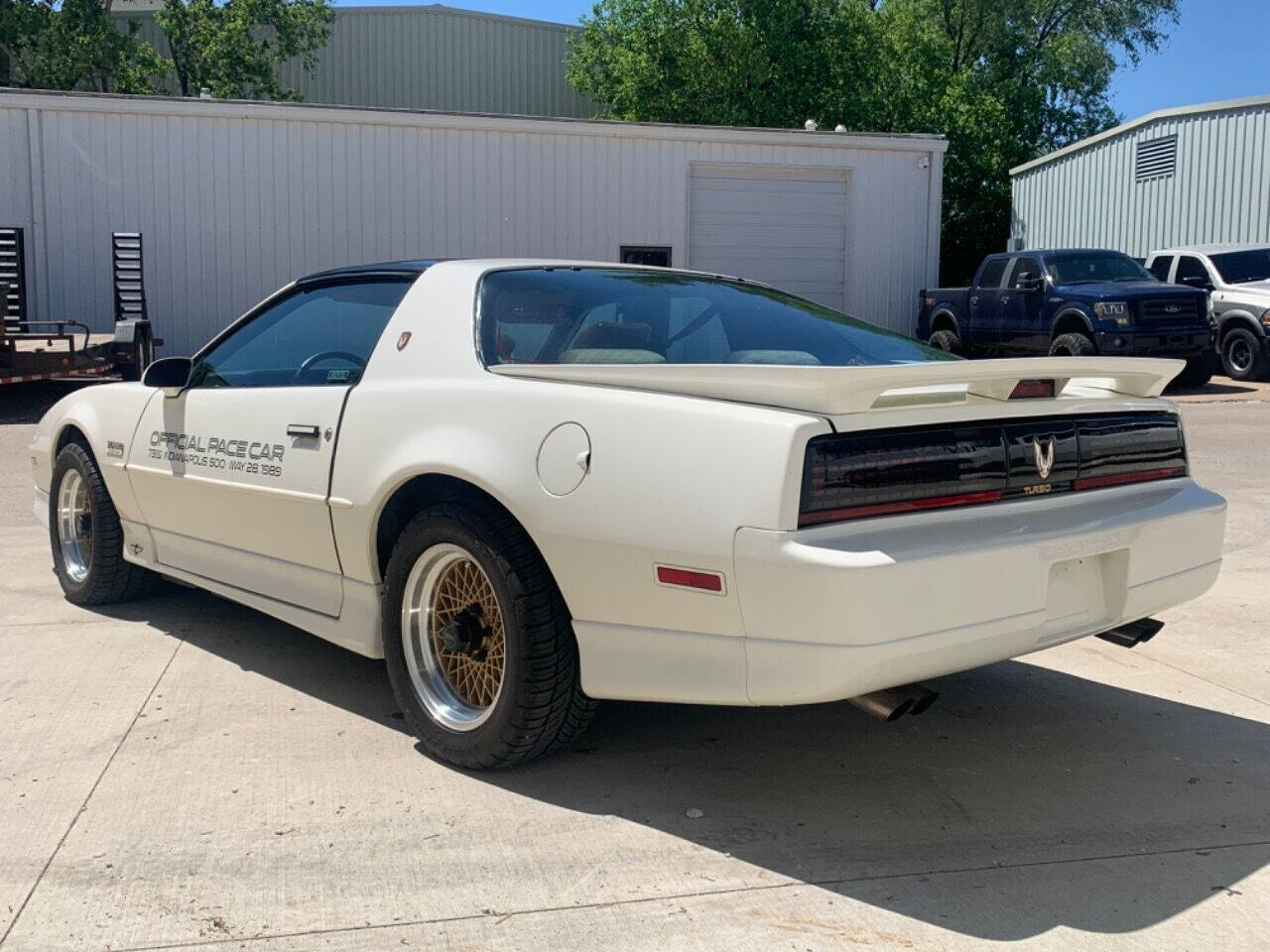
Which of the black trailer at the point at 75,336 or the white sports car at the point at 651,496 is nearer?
the white sports car at the point at 651,496

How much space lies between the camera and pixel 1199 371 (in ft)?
57.5

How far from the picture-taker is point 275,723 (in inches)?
165

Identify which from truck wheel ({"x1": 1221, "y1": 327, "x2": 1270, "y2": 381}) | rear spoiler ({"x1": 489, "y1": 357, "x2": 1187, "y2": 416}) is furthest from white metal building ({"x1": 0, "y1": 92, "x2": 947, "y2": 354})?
rear spoiler ({"x1": 489, "y1": 357, "x2": 1187, "y2": 416})

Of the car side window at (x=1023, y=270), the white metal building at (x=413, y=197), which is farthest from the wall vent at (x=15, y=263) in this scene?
the car side window at (x=1023, y=270)

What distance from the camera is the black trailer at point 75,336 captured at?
13.6 m

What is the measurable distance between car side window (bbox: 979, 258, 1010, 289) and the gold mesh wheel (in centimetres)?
1527

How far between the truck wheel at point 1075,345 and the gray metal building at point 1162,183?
25.0 feet

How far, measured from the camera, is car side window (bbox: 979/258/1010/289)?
708 inches

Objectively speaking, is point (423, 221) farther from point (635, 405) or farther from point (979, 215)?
point (979, 215)

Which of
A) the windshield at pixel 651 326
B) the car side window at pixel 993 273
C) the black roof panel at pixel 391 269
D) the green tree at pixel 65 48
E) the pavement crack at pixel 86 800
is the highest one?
the green tree at pixel 65 48

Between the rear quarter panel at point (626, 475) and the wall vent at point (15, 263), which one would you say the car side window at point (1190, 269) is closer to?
the wall vent at point (15, 263)

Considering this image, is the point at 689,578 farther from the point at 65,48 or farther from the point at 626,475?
the point at 65,48

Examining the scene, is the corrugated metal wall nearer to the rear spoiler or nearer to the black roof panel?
the black roof panel

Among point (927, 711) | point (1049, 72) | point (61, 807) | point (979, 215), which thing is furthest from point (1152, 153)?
point (61, 807)
